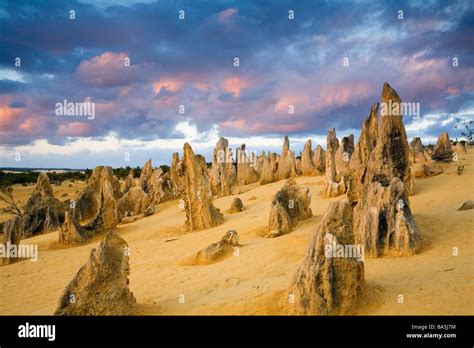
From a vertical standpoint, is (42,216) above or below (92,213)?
above

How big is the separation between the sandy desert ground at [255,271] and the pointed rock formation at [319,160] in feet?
47.5

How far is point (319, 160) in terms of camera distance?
105 ft

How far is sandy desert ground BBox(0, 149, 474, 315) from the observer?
20.0ft

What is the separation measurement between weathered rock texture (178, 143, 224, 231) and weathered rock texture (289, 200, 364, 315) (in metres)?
10.3

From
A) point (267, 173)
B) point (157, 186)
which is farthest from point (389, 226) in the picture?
point (267, 173)

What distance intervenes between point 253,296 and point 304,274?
1250mm

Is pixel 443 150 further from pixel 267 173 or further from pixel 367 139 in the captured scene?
pixel 267 173

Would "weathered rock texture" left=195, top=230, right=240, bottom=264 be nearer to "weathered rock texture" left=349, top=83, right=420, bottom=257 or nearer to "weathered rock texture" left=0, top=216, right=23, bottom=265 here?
"weathered rock texture" left=349, top=83, right=420, bottom=257

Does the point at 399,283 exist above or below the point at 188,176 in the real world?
below

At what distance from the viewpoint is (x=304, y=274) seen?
604 cm

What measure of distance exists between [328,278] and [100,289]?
4057 mm
